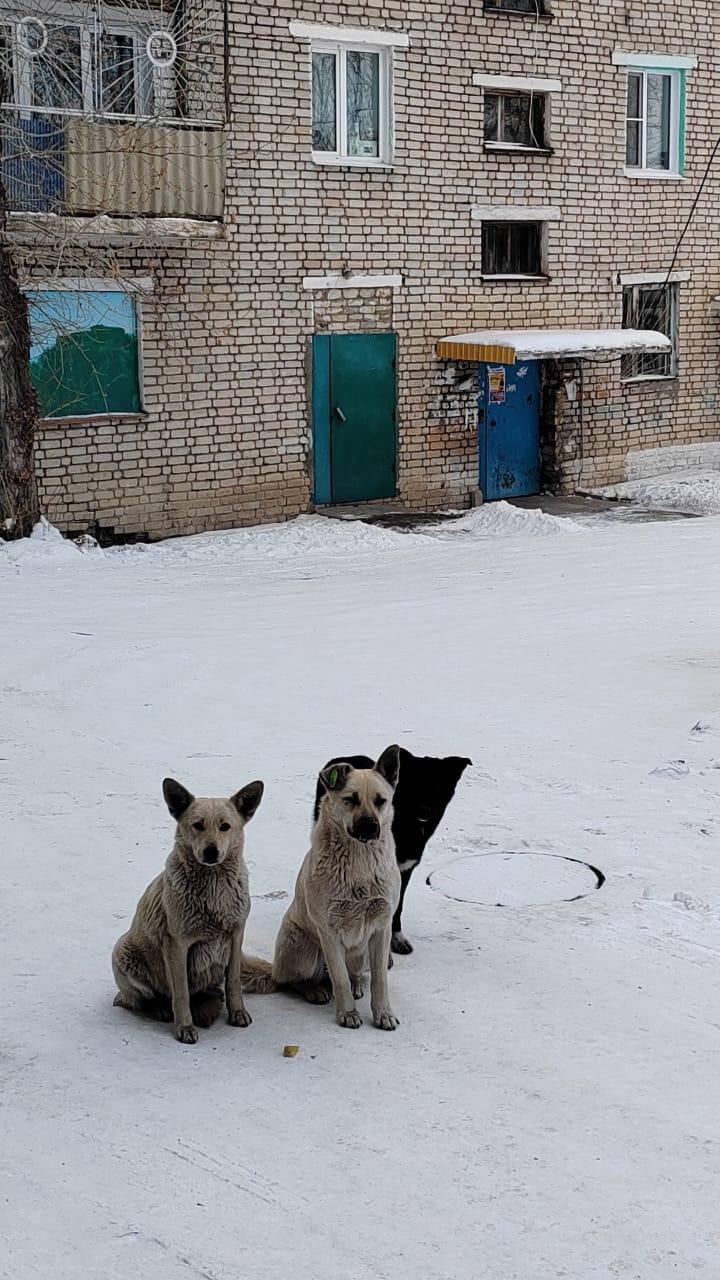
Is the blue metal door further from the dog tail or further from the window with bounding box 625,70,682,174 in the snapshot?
the dog tail

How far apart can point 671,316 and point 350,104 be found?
617cm

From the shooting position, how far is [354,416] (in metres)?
17.7

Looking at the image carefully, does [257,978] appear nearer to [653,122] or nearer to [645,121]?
[645,121]

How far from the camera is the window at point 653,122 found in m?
19.9

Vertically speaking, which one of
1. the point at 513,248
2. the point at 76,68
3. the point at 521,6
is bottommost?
the point at 513,248

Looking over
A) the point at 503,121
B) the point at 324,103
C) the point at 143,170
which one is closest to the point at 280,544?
the point at 143,170

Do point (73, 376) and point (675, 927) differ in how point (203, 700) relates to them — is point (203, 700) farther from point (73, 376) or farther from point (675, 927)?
point (73, 376)

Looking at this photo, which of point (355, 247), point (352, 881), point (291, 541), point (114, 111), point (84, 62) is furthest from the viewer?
point (355, 247)

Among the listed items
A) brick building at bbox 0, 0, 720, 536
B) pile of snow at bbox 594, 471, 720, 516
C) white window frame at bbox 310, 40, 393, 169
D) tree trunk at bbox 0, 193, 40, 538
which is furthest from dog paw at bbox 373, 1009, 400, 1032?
pile of snow at bbox 594, 471, 720, 516

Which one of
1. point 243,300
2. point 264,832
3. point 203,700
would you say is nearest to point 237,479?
point 243,300

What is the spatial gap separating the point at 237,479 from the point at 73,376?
7.48 ft

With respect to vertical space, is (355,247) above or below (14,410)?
above

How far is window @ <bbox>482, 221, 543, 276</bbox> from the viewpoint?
18.8m

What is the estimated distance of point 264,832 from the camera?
20.3 feet
